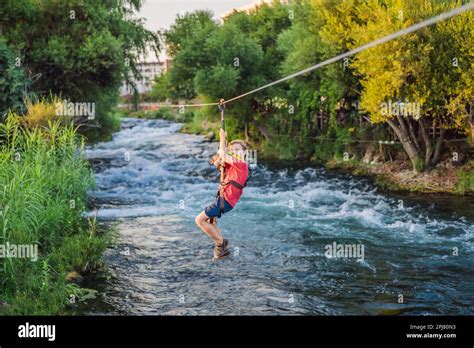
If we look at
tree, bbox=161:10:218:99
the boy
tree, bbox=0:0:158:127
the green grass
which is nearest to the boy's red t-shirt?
the boy

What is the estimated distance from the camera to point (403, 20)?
808 inches

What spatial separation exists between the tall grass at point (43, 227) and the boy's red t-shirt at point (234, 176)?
3.32m

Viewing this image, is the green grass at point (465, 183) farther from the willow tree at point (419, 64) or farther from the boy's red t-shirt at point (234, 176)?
the boy's red t-shirt at point (234, 176)

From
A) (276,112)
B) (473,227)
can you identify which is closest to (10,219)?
(473,227)

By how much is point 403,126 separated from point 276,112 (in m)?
12.5

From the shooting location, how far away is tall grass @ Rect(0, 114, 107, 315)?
9.50 m

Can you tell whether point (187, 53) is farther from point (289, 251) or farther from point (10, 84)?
point (289, 251)

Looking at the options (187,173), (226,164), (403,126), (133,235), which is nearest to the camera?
(226,164)

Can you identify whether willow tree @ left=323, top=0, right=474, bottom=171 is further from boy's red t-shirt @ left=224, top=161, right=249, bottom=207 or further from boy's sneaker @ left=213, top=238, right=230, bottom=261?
boy's red t-shirt @ left=224, top=161, right=249, bottom=207

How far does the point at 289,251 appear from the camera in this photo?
1409cm

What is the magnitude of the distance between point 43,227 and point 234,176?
4987 mm

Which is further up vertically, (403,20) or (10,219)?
(403,20)

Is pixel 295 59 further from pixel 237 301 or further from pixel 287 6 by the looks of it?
pixel 237 301

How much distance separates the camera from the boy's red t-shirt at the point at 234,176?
897 centimetres
